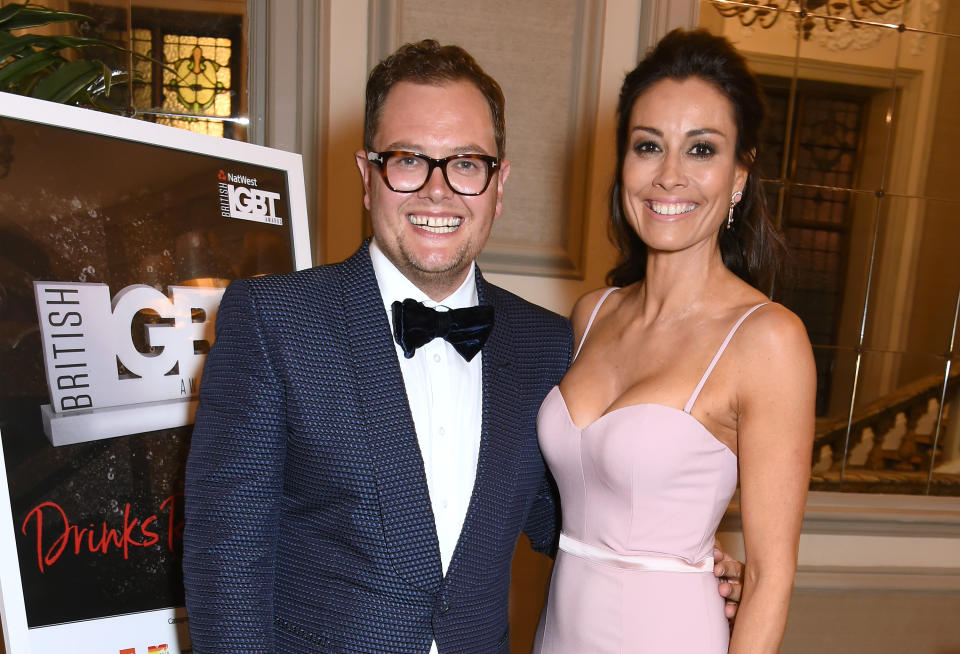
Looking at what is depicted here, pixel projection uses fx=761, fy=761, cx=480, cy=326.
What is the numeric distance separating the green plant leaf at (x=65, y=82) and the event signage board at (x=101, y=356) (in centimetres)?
23

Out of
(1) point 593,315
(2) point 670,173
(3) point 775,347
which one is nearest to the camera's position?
(3) point 775,347

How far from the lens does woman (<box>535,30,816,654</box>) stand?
146 centimetres

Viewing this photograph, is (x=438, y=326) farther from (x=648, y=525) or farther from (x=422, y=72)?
Result: (x=648, y=525)

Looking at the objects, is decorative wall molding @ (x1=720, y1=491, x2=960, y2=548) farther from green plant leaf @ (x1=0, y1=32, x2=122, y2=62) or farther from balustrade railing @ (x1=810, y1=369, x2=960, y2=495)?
green plant leaf @ (x1=0, y1=32, x2=122, y2=62)

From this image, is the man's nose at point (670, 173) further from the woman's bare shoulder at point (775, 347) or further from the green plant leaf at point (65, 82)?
the green plant leaf at point (65, 82)

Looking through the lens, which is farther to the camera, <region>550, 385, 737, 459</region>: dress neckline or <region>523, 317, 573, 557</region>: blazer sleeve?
<region>523, 317, 573, 557</region>: blazer sleeve

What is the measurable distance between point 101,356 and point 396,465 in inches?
27.8

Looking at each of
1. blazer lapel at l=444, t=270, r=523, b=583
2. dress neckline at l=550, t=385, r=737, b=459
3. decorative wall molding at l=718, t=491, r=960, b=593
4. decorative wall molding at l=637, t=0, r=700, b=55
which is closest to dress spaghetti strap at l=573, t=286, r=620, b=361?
dress neckline at l=550, t=385, r=737, b=459

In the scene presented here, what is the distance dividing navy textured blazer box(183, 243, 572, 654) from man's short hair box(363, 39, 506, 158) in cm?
39

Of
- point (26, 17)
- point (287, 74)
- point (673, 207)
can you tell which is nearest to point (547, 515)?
point (673, 207)

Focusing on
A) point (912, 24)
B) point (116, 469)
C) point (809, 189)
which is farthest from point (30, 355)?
point (912, 24)

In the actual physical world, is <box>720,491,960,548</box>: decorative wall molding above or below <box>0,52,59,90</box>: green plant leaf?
below

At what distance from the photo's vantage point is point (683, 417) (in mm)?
1514

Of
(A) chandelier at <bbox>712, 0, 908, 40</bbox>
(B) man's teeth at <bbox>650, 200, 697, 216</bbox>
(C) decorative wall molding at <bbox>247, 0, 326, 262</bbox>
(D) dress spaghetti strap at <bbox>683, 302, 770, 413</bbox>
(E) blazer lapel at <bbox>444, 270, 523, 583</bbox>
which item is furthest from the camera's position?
(A) chandelier at <bbox>712, 0, 908, 40</bbox>
